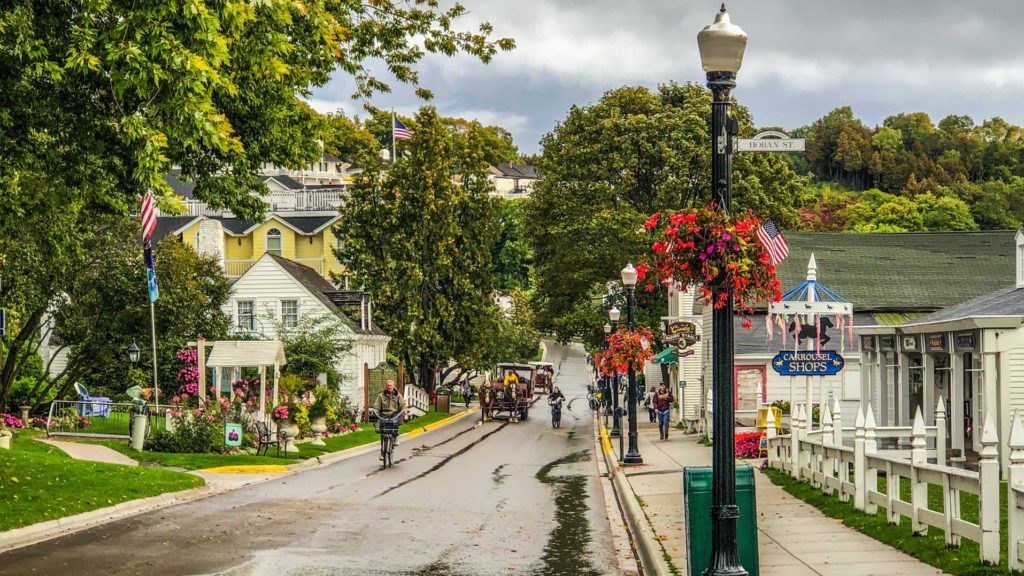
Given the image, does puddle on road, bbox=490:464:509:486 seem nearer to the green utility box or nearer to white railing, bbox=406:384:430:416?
the green utility box

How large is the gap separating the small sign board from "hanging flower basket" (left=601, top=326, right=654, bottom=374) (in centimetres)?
1083

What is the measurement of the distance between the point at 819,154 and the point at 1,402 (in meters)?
164

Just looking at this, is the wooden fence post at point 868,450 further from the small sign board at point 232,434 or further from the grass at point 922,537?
the small sign board at point 232,434

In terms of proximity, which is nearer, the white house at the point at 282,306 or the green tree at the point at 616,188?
the white house at the point at 282,306

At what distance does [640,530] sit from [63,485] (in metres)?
9.16

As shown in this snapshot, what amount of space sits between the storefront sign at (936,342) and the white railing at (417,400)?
3312 centimetres

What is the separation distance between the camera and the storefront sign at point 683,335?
41.0m

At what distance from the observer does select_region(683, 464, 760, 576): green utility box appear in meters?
11.1

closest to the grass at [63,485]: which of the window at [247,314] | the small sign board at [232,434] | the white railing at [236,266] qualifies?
the small sign board at [232,434]

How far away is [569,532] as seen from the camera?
16953 mm

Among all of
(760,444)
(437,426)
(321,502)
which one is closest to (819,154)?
(437,426)

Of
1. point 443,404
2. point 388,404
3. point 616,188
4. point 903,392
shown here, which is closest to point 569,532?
point 388,404

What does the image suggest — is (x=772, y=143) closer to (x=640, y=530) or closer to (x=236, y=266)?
(x=640, y=530)

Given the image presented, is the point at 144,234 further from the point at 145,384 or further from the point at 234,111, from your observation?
the point at 145,384
